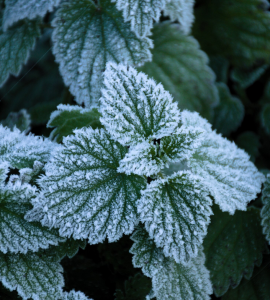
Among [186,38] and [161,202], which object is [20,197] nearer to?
[161,202]

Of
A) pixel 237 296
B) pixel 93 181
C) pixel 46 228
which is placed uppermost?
pixel 93 181

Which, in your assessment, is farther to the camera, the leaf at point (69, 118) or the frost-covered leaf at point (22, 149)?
the leaf at point (69, 118)

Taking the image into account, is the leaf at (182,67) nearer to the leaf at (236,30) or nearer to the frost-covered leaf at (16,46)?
the leaf at (236,30)

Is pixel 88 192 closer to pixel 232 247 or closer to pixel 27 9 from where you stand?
pixel 232 247

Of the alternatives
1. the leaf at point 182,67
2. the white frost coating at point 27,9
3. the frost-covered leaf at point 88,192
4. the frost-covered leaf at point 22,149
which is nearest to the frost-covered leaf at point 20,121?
the frost-covered leaf at point 22,149

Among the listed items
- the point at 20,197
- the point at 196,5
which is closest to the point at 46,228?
the point at 20,197

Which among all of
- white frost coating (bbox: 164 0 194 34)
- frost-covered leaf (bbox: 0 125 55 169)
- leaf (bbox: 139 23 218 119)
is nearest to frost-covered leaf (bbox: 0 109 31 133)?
frost-covered leaf (bbox: 0 125 55 169)
